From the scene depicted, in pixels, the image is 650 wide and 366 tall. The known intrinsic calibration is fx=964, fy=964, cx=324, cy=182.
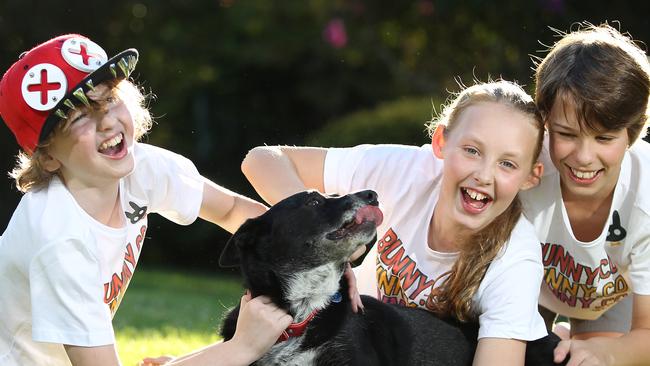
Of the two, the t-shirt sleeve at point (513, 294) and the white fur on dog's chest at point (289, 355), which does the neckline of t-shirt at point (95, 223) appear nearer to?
the white fur on dog's chest at point (289, 355)

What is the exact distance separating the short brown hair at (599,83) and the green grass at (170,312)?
6.39 ft

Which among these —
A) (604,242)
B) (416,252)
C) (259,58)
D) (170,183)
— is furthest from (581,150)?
(259,58)

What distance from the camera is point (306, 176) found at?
14.5 feet

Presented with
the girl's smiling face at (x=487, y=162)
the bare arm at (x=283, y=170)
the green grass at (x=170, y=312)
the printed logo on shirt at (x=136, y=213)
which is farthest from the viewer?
the green grass at (x=170, y=312)

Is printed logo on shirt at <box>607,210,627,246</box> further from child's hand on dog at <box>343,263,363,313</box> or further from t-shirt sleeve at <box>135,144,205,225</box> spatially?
t-shirt sleeve at <box>135,144,205,225</box>

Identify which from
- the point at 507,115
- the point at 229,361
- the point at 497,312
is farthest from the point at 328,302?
the point at 507,115

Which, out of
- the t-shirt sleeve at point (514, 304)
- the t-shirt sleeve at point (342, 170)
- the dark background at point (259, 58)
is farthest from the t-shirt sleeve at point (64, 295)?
the dark background at point (259, 58)

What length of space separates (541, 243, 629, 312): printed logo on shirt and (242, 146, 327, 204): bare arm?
3.58 ft

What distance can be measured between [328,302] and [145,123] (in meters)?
1.11

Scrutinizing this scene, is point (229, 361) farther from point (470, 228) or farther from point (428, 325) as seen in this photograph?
point (470, 228)

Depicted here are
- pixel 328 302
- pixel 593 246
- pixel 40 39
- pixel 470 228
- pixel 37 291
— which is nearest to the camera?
pixel 37 291

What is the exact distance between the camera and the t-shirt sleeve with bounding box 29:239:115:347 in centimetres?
336

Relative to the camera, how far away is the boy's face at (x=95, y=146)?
11.5 feet

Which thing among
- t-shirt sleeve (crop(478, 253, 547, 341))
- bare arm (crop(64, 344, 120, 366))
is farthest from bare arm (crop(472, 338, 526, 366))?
bare arm (crop(64, 344, 120, 366))
